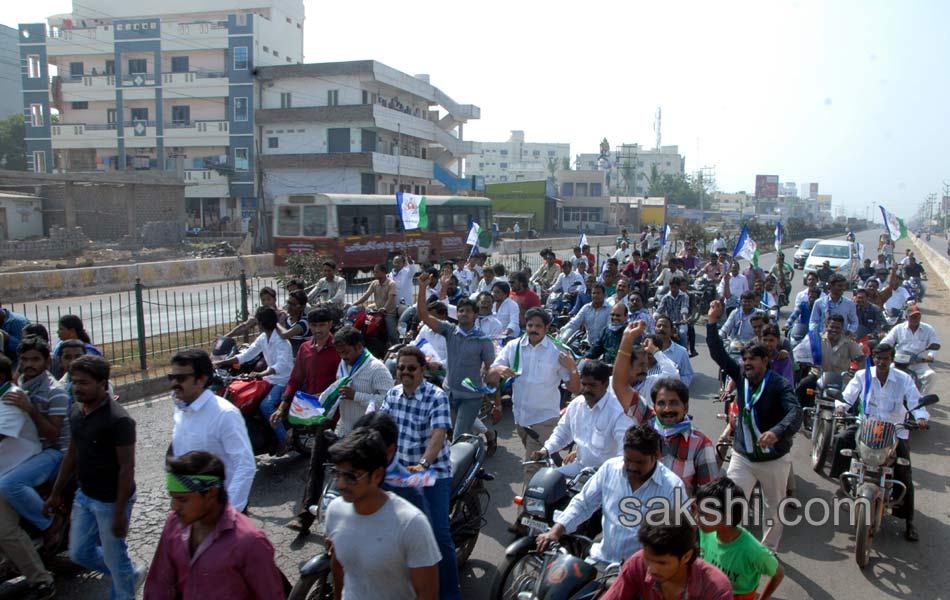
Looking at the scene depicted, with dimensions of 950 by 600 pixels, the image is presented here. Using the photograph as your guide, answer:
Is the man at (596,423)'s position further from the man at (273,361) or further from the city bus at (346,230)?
the city bus at (346,230)

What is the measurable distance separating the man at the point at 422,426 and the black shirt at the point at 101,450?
148cm

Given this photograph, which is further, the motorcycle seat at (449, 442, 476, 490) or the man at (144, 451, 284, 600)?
the motorcycle seat at (449, 442, 476, 490)

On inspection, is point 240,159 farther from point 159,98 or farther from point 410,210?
point 410,210

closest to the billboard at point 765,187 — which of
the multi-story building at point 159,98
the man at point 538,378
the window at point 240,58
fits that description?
the multi-story building at point 159,98

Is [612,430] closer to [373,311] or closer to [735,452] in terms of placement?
[735,452]

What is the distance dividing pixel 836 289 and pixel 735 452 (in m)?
5.18

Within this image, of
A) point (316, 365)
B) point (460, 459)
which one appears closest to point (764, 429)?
point (460, 459)

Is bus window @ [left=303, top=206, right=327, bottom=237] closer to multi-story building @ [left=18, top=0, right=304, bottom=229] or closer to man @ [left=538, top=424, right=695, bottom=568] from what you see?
man @ [left=538, top=424, right=695, bottom=568]

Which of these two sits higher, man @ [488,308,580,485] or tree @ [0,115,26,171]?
tree @ [0,115,26,171]

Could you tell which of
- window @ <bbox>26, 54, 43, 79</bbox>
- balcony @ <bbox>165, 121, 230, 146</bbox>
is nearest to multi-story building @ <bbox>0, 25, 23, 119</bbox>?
window @ <bbox>26, 54, 43, 79</bbox>

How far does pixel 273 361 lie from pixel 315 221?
17480mm

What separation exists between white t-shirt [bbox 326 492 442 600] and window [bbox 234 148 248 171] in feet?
151

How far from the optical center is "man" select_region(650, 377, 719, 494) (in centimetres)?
444

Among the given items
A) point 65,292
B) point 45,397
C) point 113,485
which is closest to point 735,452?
point 113,485
